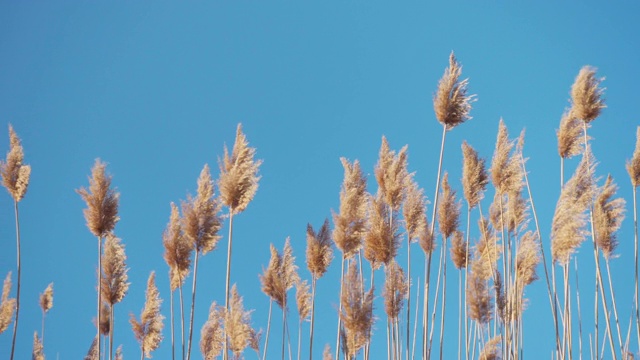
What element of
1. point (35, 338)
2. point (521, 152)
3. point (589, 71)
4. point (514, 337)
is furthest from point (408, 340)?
point (35, 338)

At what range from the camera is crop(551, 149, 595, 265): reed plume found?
5.37m

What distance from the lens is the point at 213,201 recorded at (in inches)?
243

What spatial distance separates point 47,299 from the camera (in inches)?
427

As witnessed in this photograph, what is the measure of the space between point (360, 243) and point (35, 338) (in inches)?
236

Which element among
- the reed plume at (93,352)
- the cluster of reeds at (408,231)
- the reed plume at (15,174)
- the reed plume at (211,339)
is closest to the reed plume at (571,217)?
the cluster of reeds at (408,231)

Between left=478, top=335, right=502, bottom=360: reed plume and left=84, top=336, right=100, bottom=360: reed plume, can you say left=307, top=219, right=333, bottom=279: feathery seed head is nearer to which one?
left=478, top=335, right=502, bottom=360: reed plume

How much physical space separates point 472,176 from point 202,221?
2693 millimetres

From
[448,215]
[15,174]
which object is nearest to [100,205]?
[15,174]

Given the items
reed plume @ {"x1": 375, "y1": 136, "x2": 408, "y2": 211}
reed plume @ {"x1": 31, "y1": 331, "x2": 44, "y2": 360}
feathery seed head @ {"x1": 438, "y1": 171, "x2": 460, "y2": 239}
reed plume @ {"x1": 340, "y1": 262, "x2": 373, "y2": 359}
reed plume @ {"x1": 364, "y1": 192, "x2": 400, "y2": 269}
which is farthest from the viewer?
reed plume @ {"x1": 31, "y1": 331, "x2": 44, "y2": 360}

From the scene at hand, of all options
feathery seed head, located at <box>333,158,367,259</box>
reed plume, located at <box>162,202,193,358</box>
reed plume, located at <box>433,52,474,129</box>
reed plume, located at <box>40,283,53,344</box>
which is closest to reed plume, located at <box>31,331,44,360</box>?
reed plume, located at <box>40,283,53,344</box>

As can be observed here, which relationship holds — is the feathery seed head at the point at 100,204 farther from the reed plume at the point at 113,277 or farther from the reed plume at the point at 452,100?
the reed plume at the point at 452,100

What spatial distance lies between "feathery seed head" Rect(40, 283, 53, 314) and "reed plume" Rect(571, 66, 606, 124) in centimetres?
866

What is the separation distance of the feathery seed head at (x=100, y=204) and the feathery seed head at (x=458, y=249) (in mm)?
3662

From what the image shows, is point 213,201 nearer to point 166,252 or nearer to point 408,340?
point 166,252
